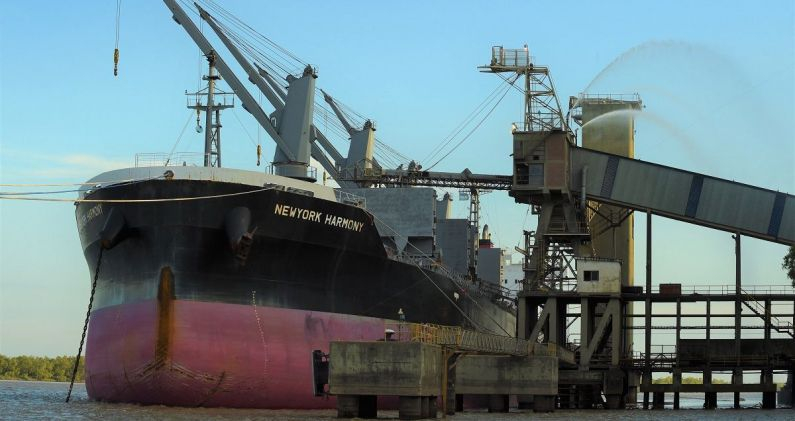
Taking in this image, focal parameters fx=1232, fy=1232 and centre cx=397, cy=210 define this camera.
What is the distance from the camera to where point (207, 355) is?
Answer: 37500mm

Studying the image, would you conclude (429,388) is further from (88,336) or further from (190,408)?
(88,336)

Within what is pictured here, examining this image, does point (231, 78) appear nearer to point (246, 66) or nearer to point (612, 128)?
point (246, 66)

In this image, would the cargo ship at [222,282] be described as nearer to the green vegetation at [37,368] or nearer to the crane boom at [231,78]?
the crane boom at [231,78]

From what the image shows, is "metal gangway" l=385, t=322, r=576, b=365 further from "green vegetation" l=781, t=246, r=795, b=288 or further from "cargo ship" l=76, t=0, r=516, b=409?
"green vegetation" l=781, t=246, r=795, b=288

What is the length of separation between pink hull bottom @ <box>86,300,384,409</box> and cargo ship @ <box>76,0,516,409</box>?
1.6 inches

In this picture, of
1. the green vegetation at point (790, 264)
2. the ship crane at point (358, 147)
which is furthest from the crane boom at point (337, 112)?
the green vegetation at point (790, 264)

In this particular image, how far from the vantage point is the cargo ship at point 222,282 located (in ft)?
124

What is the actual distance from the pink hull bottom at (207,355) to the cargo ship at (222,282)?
42 mm

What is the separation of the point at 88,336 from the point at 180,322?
6106 mm

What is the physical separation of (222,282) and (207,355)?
8.00 ft

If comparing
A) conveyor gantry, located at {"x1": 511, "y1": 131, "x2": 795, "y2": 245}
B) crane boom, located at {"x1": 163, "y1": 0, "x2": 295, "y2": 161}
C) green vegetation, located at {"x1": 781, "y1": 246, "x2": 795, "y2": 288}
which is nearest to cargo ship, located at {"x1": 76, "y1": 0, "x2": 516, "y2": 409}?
crane boom, located at {"x1": 163, "y1": 0, "x2": 295, "y2": 161}

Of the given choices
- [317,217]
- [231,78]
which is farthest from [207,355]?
[231,78]

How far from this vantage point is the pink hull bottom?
37.2 meters

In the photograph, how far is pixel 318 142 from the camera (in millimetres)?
62938
